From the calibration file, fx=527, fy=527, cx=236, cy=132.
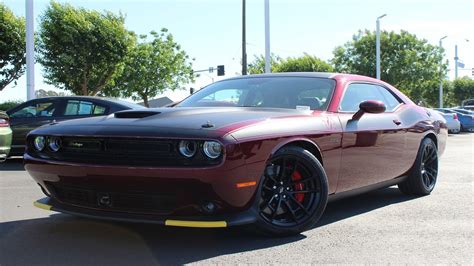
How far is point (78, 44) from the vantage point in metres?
21.3

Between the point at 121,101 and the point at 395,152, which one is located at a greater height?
the point at 121,101

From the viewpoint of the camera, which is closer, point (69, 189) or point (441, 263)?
point (441, 263)

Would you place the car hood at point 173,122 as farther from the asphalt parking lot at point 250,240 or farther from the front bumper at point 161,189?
the asphalt parking lot at point 250,240

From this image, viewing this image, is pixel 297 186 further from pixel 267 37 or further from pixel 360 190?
pixel 267 37

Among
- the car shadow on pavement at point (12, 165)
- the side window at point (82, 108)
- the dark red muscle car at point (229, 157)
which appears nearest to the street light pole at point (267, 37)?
the side window at point (82, 108)

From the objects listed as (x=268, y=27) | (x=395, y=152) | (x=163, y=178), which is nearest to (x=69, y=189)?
(x=163, y=178)

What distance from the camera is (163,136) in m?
3.57

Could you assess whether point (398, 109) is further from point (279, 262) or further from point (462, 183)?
point (279, 262)

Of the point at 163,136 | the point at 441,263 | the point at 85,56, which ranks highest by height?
the point at 85,56

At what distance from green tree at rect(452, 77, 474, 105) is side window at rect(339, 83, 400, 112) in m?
59.4

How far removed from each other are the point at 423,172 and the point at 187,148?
3.54 meters

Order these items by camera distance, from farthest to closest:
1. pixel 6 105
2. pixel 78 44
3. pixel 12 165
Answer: pixel 78 44
pixel 6 105
pixel 12 165

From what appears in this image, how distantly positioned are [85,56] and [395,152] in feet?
60.0

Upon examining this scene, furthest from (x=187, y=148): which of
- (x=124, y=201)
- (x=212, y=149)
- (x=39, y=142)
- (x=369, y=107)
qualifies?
(x=369, y=107)
